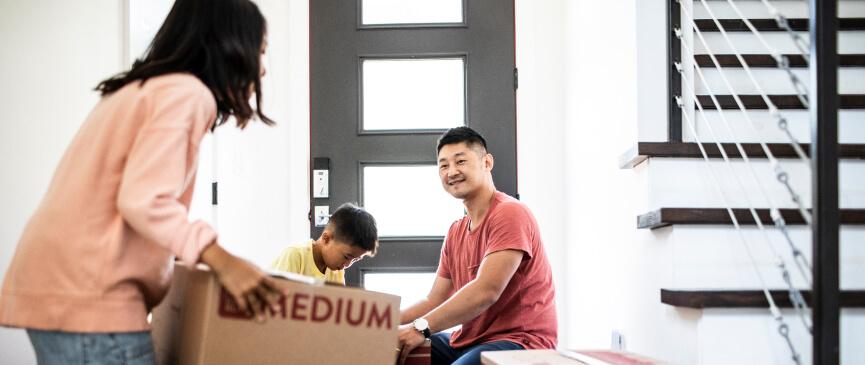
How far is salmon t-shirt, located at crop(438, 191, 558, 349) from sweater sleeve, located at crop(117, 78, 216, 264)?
1288 mm

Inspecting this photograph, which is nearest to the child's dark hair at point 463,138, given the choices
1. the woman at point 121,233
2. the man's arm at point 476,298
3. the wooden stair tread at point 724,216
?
the man's arm at point 476,298

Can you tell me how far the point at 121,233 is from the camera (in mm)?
1166

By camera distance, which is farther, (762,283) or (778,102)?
(778,102)

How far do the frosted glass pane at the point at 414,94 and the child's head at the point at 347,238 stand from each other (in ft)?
3.60

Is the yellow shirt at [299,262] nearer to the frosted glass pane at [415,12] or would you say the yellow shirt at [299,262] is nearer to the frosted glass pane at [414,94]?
the frosted glass pane at [414,94]

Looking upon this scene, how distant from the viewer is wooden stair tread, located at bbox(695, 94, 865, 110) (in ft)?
7.00

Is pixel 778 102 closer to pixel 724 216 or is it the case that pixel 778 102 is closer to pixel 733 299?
pixel 724 216

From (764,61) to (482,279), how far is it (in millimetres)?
897

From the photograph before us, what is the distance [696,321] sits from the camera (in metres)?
1.86

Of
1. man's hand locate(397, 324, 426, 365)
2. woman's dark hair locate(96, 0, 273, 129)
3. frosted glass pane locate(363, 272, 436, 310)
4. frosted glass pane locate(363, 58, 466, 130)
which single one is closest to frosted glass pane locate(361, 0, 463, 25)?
frosted glass pane locate(363, 58, 466, 130)

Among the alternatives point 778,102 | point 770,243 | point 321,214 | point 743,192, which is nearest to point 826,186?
point 770,243

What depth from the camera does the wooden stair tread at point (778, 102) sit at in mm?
2133

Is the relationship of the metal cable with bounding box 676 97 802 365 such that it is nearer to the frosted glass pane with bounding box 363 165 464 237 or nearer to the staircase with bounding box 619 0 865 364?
the staircase with bounding box 619 0 865 364

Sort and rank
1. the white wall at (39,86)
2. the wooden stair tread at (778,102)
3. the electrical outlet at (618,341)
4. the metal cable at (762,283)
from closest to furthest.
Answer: the metal cable at (762,283)
the wooden stair tread at (778,102)
the white wall at (39,86)
the electrical outlet at (618,341)
